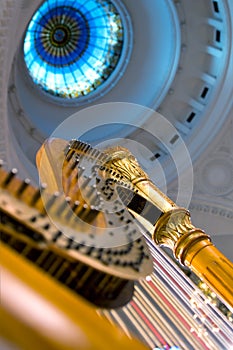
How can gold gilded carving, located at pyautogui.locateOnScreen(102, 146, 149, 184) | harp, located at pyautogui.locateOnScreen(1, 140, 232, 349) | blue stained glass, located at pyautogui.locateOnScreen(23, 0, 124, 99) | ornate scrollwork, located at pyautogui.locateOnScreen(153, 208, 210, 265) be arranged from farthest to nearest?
1. blue stained glass, located at pyautogui.locateOnScreen(23, 0, 124, 99)
2. gold gilded carving, located at pyautogui.locateOnScreen(102, 146, 149, 184)
3. ornate scrollwork, located at pyautogui.locateOnScreen(153, 208, 210, 265)
4. harp, located at pyautogui.locateOnScreen(1, 140, 232, 349)

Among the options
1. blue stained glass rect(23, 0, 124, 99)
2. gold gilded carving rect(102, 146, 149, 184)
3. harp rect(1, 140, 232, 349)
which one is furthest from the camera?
blue stained glass rect(23, 0, 124, 99)

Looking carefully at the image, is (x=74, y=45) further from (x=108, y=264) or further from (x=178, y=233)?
(x=108, y=264)

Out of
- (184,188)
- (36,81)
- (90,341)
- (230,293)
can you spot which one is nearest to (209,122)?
(184,188)

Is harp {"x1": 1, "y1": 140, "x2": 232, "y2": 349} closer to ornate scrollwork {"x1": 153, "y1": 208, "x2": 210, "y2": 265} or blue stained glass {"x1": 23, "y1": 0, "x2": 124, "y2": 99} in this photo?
ornate scrollwork {"x1": 153, "y1": 208, "x2": 210, "y2": 265}

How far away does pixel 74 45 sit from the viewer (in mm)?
9328

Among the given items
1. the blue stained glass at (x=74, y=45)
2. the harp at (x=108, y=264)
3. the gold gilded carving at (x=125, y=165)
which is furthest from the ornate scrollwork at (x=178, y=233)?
the blue stained glass at (x=74, y=45)

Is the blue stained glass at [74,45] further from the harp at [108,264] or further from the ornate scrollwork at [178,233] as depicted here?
the harp at [108,264]

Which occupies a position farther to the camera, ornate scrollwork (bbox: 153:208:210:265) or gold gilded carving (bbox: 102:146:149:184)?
gold gilded carving (bbox: 102:146:149:184)

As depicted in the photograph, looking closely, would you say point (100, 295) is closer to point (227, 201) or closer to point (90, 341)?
point (90, 341)

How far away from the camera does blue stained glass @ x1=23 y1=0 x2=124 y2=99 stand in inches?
349

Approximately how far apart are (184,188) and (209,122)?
117 centimetres

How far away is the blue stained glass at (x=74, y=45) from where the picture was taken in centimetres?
886

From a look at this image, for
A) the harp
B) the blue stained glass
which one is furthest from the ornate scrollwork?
the blue stained glass

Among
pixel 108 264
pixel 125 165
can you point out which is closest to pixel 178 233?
pixel 125 165
